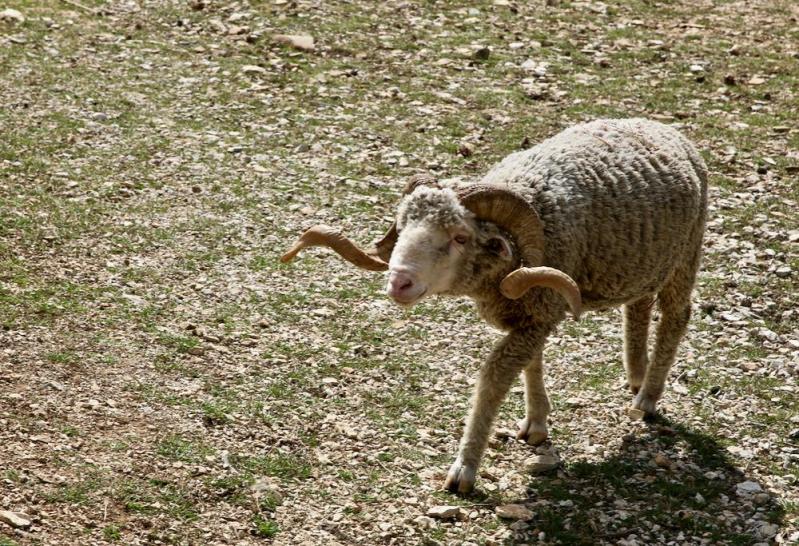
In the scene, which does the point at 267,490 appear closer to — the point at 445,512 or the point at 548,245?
the point at 445,512

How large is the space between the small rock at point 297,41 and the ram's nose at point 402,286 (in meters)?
10.2

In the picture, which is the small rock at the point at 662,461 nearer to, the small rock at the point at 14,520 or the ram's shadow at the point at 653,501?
the ram's shadow at the point at 653,501

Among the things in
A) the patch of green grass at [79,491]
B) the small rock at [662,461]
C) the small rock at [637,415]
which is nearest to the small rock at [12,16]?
the patch of green grass at [79,491]

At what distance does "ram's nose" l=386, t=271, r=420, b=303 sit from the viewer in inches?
353

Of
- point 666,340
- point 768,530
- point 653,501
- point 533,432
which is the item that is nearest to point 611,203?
point 666,340

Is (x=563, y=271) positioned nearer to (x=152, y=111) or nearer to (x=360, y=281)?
(x=360, y=281)

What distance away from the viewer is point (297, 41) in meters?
18.5

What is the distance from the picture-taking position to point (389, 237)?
9.85 meters

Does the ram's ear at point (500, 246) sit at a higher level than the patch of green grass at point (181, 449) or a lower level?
higher

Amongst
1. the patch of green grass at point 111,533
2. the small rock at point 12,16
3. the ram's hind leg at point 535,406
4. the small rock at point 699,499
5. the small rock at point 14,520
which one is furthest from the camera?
the small rock at point 12,16

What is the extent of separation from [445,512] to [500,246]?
2.12 m

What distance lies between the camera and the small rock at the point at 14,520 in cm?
825

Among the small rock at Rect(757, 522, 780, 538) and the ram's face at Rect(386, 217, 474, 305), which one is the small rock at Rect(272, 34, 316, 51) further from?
the small rock at Rect(757, 522, 780, 538)

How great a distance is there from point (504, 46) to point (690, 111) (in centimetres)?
333
